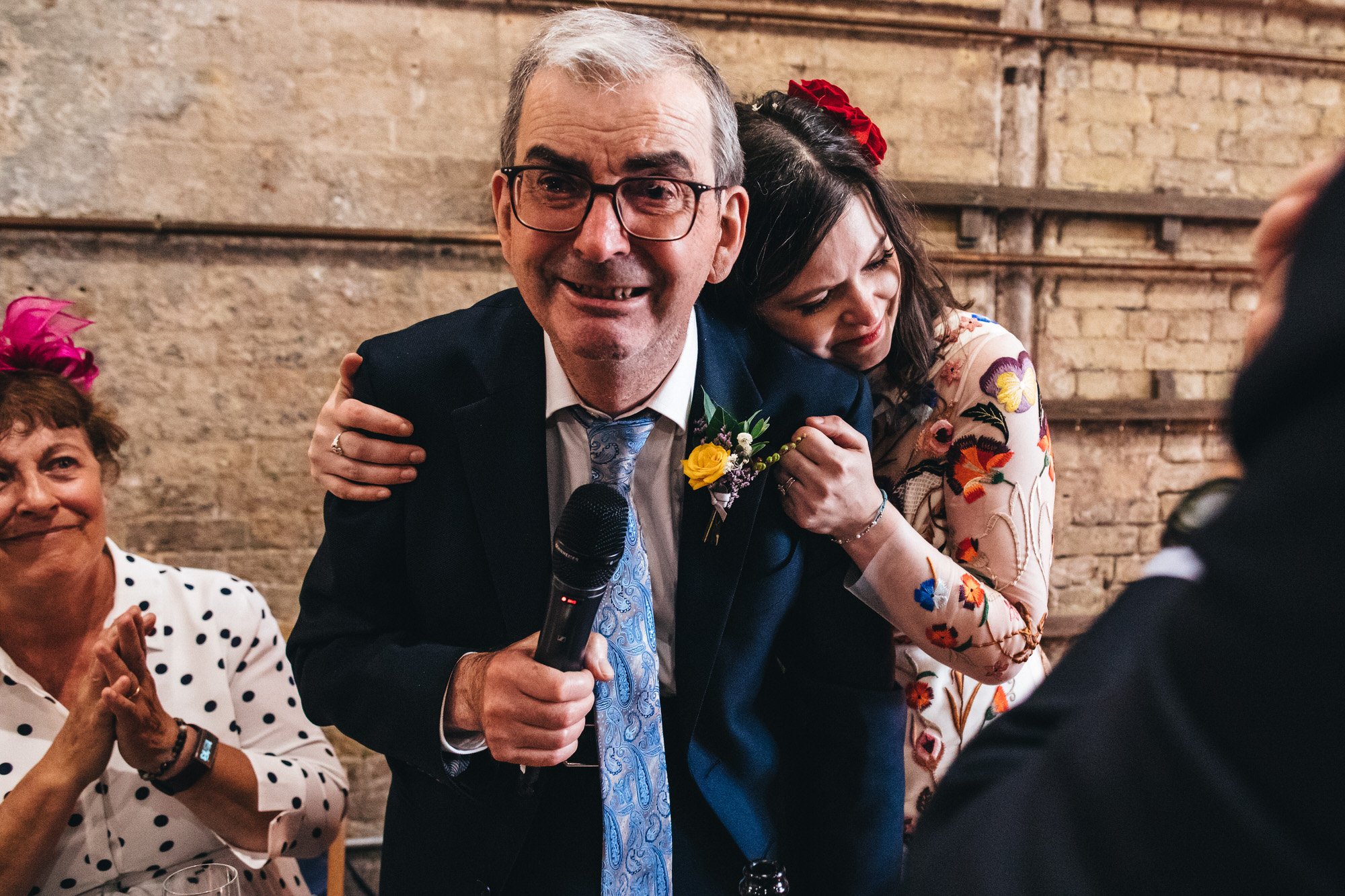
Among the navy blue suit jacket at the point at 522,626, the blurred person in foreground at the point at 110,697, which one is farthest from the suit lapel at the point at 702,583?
the blurred person in foreground at the point at 110,697

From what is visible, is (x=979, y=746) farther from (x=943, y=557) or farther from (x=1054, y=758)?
(x=943, y=557)

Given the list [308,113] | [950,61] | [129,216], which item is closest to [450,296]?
[308,113]

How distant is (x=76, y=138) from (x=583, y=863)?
4.02 meters

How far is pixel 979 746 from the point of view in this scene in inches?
19.7

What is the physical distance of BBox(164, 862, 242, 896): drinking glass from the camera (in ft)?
3.93

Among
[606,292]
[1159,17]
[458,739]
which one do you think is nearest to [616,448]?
[606,292]

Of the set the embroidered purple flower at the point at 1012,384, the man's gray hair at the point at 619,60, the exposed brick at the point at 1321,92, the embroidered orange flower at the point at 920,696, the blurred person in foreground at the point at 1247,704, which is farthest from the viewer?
the exposed brick at the point at 1321,92

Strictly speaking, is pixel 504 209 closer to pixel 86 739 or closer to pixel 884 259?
pixel 884 259

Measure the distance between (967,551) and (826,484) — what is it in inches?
15.3

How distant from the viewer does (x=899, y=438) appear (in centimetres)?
151

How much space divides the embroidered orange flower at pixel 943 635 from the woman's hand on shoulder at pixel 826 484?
0.22m

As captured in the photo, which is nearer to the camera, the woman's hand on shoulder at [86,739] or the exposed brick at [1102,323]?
the woman's hand on shoulder at [86,739]

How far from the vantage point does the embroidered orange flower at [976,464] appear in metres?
1.37

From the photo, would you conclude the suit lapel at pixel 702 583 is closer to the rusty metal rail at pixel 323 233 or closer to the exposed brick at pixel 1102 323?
the rusty metal rail at pixel 323 233
